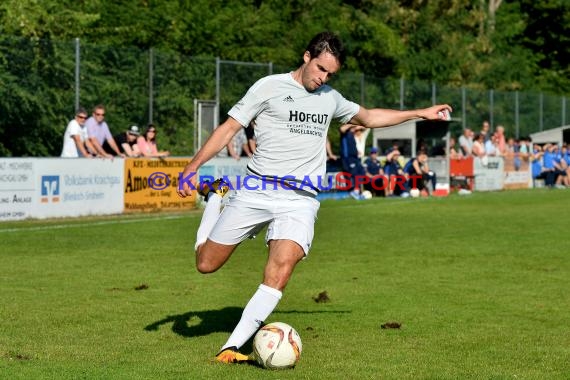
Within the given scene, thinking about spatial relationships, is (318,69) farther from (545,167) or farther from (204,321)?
(545,167)

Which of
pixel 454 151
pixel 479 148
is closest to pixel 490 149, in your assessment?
pixel 479 148

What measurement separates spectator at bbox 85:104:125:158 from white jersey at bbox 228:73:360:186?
15.2m

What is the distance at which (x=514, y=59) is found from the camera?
62.5 metres

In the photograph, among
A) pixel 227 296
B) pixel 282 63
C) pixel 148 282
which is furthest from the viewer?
pixel 282 63

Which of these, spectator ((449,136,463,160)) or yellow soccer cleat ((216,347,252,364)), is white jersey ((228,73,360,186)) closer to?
yellow soccer cleat ((216,347,252,364))

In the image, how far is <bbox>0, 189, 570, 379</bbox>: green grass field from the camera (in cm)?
755

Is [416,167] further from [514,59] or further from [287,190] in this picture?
[514,59]

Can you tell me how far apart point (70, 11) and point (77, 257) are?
20352mm

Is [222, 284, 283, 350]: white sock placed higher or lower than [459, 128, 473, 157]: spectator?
lower

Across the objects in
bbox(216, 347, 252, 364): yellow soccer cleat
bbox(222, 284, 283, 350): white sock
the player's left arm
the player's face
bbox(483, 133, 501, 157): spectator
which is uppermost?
bbox(483, 133, 501, 157): spectator

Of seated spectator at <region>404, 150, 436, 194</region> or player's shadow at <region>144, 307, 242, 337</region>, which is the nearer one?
player's shadow at <region>144, 307, 242, 337</region>

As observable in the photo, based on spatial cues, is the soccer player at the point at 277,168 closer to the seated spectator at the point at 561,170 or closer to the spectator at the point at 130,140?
the spectator at the point at 130,140

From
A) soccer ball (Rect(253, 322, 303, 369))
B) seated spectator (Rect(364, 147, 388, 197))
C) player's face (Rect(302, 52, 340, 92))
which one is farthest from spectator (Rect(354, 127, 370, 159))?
soccer ball (Rect(253, 322, 303, 369))

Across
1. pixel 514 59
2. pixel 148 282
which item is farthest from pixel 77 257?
pixel 514 59
